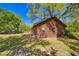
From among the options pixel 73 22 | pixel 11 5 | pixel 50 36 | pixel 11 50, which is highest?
pixel 11 5

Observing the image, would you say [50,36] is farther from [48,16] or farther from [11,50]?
[11,50]

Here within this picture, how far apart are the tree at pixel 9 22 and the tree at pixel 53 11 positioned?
13cm

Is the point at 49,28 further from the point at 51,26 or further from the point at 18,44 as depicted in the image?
the point at 18,44

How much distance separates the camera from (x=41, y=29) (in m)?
1.54

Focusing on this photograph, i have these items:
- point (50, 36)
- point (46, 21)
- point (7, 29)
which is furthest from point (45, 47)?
point (7, 29)

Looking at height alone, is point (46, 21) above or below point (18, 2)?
below

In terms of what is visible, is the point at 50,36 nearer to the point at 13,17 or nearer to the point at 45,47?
the point at 45,47

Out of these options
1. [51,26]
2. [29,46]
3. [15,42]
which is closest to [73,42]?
[51,26]

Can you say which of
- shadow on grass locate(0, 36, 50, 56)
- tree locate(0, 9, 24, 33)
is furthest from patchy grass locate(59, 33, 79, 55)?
tree locate(0, 9, 24, 33)

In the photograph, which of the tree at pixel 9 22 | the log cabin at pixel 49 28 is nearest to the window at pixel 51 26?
the log cabin at pixel 49 28

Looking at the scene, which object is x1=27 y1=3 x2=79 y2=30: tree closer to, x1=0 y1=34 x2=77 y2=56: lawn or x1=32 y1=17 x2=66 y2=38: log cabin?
x1=32 y1=17 x2=66 y2=38: log cabin

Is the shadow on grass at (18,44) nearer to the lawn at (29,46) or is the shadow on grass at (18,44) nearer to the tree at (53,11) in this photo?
the lawn at (29,46)

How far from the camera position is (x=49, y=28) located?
1.54 metres

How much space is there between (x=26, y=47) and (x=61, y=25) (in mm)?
344
